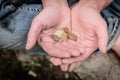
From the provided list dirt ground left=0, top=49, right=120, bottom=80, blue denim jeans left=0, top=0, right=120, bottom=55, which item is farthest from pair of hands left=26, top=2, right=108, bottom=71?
dirt ground left=0, top=49, right=120, bottom=80

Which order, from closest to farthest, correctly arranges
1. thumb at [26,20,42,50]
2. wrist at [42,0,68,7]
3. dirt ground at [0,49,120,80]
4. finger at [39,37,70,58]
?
thumb at [26,20,42,50] → finger at [39,37,70,58] → wrist at [42,0,68,7] → dirt ground at [0,49,120,80]

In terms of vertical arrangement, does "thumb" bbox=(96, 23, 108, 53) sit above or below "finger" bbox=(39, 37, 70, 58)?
above

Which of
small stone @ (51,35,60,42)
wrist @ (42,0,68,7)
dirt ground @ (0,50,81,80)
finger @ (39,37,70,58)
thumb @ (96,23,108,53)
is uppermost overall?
wrist @ (42,0,68,7)

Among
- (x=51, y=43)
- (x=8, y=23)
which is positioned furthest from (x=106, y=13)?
→ (x=8, y=23)

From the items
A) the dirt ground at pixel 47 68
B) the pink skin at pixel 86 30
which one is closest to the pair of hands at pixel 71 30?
the pink skin at pixel 86 30

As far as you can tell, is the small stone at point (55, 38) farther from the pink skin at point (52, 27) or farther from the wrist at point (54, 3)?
the wrist at point (54, 3)

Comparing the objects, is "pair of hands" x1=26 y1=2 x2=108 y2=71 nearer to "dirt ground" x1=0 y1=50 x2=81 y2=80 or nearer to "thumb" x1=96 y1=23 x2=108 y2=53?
"thumb" x1=96 y1=23 x2=108 y2=53

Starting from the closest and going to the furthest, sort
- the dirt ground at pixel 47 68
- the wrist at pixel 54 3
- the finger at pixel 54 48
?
the finger at pixel 54 48, the wrist at pixel 54 3, the dirt ground at pixel 47 68

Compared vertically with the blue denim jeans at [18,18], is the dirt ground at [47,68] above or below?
below
